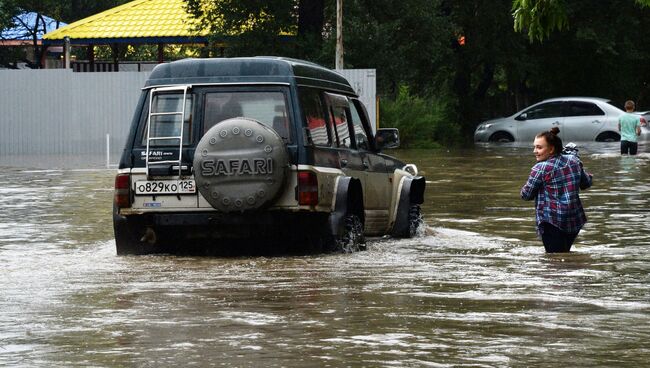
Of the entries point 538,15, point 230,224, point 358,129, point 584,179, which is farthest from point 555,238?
point 230,224

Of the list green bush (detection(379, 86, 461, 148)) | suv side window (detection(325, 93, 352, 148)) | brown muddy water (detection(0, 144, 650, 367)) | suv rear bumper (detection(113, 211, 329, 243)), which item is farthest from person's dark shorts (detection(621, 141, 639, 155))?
suv rear bumper (detection(113, 211, 329, 243))

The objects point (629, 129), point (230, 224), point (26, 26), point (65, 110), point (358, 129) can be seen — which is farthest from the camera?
point (26, 26)

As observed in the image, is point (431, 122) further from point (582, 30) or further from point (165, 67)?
point (165, 67)

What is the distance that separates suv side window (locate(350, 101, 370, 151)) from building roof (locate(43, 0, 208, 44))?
3112cm

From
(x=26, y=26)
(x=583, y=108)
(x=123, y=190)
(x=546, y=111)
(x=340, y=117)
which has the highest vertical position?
(x=26, y=26)

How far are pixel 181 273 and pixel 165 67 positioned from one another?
7.51ft

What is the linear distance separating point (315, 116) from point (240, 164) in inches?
41.4

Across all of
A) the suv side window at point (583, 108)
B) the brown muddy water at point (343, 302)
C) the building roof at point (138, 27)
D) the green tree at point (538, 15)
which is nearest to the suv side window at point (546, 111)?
the suv side window at point (583, 108)

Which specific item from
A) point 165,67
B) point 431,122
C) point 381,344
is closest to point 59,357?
point 381,344

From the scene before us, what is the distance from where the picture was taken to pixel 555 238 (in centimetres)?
1327

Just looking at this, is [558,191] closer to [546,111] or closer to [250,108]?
[250,108]

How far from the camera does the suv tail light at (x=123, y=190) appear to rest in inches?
530

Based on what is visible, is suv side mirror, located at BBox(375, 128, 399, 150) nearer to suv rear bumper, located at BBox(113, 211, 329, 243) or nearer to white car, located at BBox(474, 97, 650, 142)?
suv rear bumper, located at BBox(113, 211, 329, 243)

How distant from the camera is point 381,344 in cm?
838
